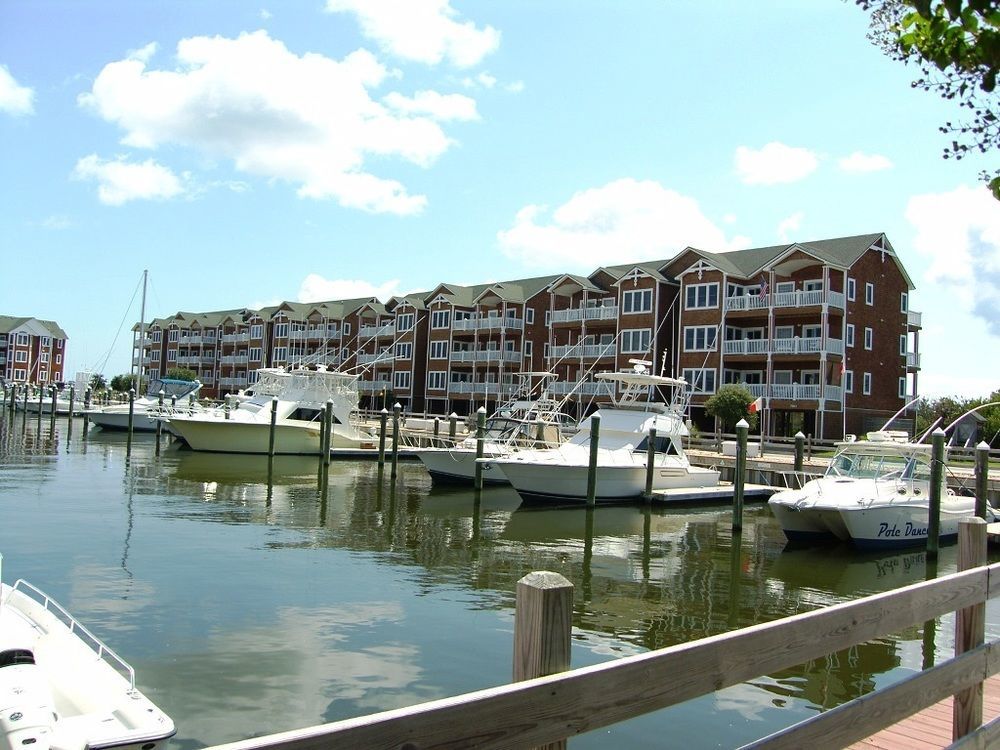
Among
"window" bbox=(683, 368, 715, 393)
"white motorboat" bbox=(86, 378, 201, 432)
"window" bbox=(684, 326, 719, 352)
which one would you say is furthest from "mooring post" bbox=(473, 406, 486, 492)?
"white motorboat" bbox=(86, 378, 201, 432)

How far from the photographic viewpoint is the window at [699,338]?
47297mm

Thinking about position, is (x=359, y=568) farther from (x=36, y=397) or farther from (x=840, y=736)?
(x=36, y=397)

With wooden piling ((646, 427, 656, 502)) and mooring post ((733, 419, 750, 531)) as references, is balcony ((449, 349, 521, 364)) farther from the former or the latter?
mooring post ((733, 419, 750, 531))

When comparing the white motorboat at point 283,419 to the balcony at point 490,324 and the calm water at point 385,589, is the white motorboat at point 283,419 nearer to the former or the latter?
the calm water at point 385,589

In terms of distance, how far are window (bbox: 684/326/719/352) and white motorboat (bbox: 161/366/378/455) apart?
726 inches

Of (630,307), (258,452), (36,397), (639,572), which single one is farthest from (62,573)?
(36,397)

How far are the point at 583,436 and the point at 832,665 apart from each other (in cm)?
1810

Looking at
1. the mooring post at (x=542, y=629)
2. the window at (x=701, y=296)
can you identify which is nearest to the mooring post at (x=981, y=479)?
the mooring post at (x=542, y=629)

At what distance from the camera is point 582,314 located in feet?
180

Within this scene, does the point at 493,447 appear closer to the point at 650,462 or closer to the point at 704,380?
the point at 650,462

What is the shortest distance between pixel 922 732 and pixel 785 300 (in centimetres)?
4061

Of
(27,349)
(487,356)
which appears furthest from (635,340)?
(27,349)

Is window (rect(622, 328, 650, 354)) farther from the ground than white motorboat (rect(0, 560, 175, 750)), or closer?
farther from the ground

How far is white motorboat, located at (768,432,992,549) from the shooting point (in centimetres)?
1939
